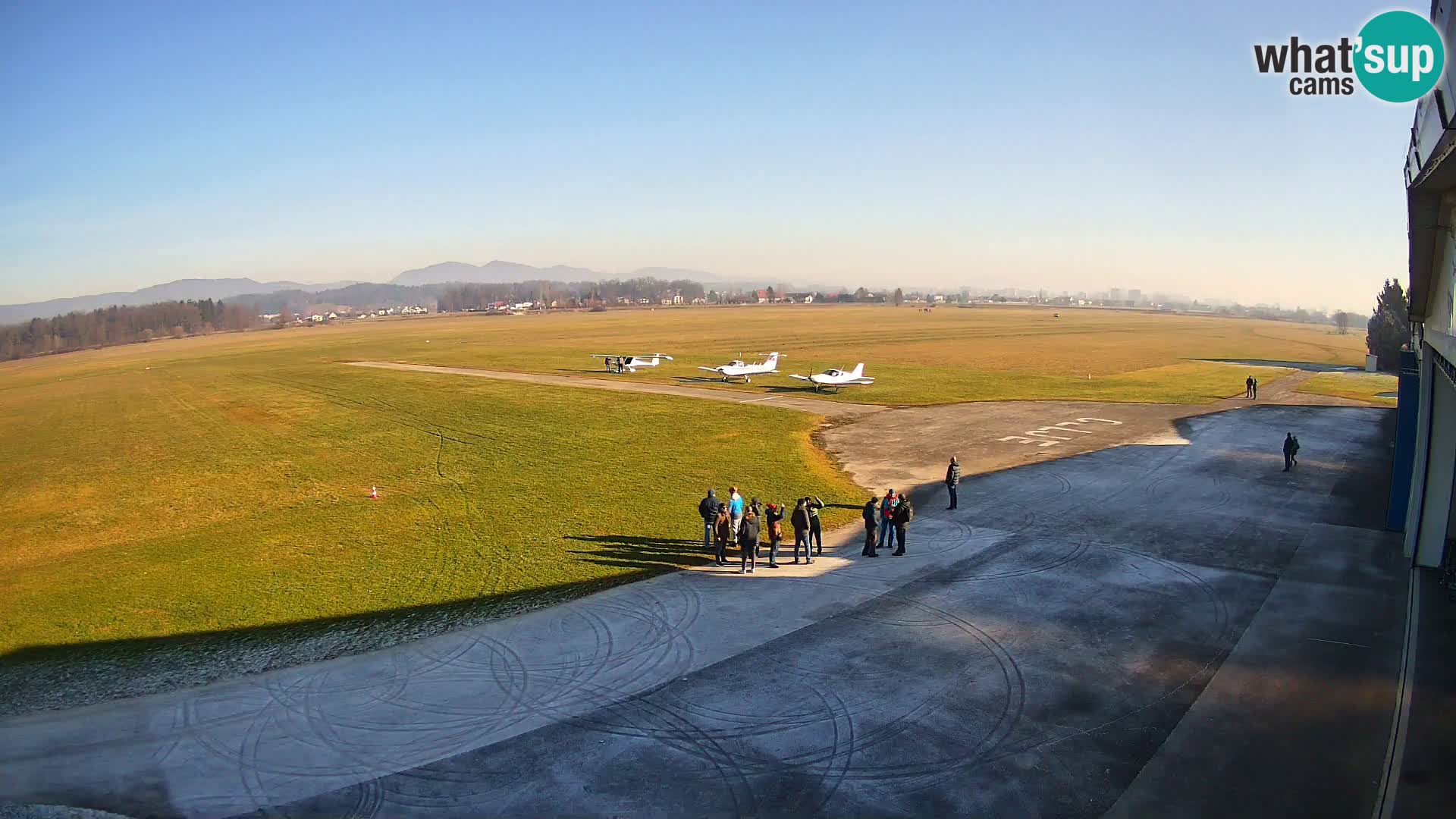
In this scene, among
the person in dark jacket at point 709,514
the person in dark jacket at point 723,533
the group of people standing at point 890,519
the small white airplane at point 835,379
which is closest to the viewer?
the person in dark jacket at point 723,533

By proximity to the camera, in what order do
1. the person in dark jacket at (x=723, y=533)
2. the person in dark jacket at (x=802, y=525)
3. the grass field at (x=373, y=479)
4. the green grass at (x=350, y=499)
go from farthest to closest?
the person in dark jacket at (x=723, y=533)
the person in dark jacket at (x=802, y=525)
the grass field at (x=373, y=479)
the green grass at (x=350, y=499)

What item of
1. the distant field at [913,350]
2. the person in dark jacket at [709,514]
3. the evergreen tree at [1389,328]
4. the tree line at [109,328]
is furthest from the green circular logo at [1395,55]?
the tree line at [109,328]

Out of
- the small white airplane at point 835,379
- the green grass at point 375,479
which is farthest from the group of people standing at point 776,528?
the small white airplane at point 835,379

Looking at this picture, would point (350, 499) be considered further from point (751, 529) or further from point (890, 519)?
point (890, 519)

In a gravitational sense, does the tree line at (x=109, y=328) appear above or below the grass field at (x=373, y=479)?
above

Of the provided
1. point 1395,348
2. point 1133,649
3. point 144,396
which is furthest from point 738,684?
point 1395,348

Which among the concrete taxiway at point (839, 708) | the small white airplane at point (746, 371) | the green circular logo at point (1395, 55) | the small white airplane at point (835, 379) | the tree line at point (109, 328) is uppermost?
the tree line at point (109, 328)

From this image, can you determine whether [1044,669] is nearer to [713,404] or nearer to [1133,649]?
[1133,649]

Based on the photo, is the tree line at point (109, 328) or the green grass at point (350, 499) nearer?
the green grass at point (350, 499)

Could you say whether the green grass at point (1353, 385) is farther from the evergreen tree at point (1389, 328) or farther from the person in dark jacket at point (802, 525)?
the person in dark jacket at point (802, 525)
